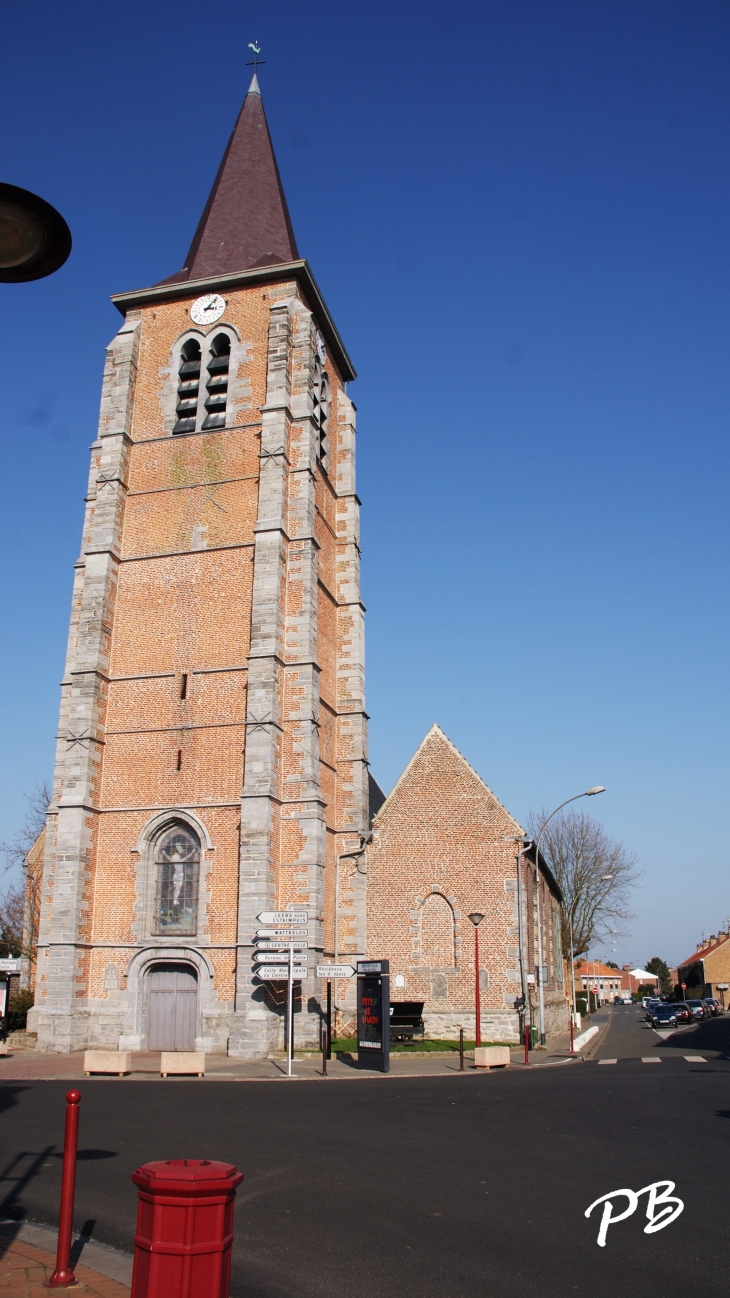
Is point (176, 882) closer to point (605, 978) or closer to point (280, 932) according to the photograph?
point (280, 932)

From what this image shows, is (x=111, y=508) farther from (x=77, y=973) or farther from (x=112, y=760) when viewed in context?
(x=77, y=973)

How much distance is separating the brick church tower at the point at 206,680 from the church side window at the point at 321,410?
19 centimetres

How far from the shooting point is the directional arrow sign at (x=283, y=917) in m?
20.5

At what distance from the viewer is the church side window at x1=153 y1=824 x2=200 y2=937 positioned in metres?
23.8

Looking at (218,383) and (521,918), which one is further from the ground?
(218,383)

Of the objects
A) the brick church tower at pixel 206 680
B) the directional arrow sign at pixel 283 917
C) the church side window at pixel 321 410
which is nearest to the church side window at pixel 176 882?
the brick church tower at pixel 206 680

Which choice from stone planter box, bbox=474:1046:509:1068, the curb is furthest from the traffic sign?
the curb

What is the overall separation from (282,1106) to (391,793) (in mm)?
15773

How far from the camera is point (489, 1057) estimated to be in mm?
20016

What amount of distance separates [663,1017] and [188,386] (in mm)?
37465

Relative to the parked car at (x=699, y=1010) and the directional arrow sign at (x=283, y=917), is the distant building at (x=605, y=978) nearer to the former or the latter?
the parked car at (x=699, y=1010)

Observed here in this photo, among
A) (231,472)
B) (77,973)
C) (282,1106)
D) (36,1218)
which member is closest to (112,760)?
(77,973)

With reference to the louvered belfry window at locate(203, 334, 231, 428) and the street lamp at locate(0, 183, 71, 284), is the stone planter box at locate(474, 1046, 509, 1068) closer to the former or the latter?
the louvered belfry window at locate(203, 334, 231, 428)

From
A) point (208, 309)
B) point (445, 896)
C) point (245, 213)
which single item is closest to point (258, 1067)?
point (445, 896)
